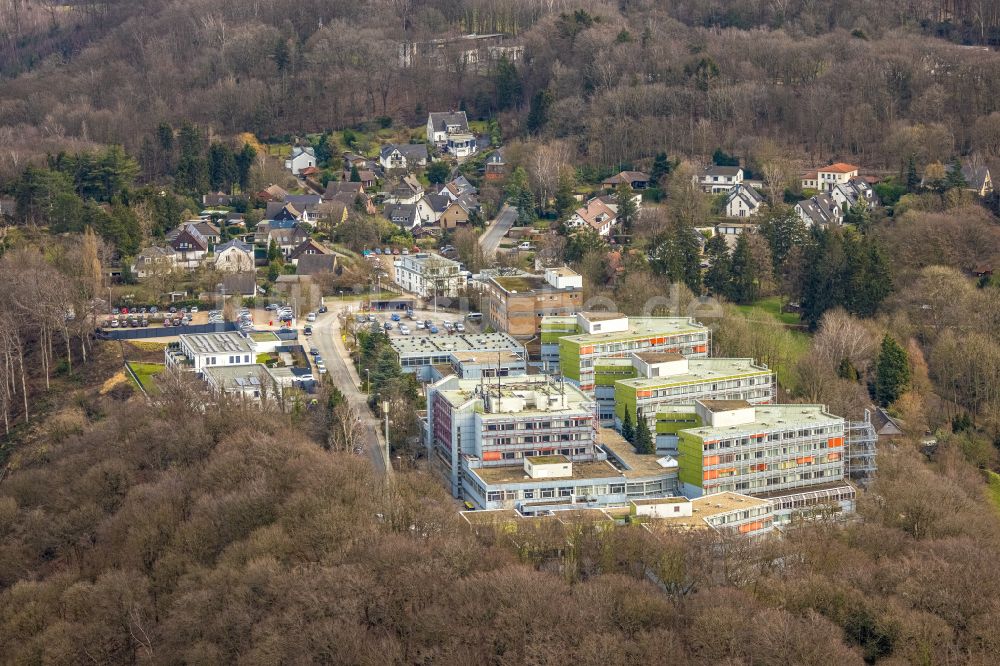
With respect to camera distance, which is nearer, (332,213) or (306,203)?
(332,213)

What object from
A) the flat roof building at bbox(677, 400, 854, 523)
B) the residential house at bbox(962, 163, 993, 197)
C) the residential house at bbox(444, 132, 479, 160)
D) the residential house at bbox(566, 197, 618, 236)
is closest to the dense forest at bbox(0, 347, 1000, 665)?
the flat roof building at bbox(677, 400, 854, 523)

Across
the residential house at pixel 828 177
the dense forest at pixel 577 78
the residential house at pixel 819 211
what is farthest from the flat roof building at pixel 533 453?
the dense forest at pixel 577 78

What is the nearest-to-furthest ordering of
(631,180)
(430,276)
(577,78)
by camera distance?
(430,276) < (631,180) < (577,78)

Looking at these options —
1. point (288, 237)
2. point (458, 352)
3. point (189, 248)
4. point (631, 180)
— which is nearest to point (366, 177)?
point (288, 237)

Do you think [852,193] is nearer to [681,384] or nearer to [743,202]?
[743,202]

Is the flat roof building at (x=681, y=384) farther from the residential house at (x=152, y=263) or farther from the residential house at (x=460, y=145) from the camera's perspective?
the residential house at (x=460, y=145)

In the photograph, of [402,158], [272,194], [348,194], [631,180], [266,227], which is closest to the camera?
[266,227]

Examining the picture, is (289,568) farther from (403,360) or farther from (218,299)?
(218,299)
